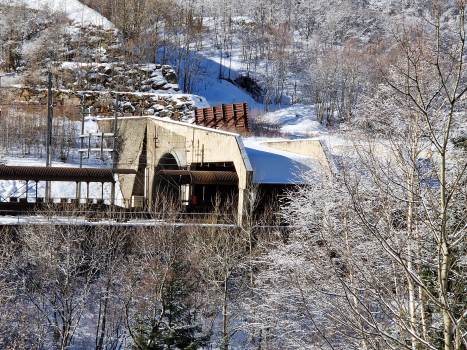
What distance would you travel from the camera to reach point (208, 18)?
8150cm

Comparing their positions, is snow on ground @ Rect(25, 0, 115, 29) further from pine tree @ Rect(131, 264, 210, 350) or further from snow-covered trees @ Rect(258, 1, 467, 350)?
snow-covered trees @ Rect(258, 1, 467, 350)

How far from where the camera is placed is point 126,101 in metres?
43.4

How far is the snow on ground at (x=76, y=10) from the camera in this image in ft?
183

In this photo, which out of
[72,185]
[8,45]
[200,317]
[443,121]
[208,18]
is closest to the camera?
[443,121]

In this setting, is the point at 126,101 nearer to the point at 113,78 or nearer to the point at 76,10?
the point at 113,78

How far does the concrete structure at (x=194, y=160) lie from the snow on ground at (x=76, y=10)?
26.2 m

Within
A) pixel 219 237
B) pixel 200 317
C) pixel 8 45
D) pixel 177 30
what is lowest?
pixel 200 317

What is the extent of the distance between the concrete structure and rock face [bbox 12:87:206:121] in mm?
8418

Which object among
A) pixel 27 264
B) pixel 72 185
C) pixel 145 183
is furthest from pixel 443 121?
pixel 72 185

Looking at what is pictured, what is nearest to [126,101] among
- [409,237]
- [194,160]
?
[194,160]

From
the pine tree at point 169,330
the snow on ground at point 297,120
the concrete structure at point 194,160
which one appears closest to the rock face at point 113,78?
the snow on ground at point 297,120

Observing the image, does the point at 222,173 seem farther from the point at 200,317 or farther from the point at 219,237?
the point at 200,317

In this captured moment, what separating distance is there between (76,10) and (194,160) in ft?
138

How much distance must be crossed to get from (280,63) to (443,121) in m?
51.6
